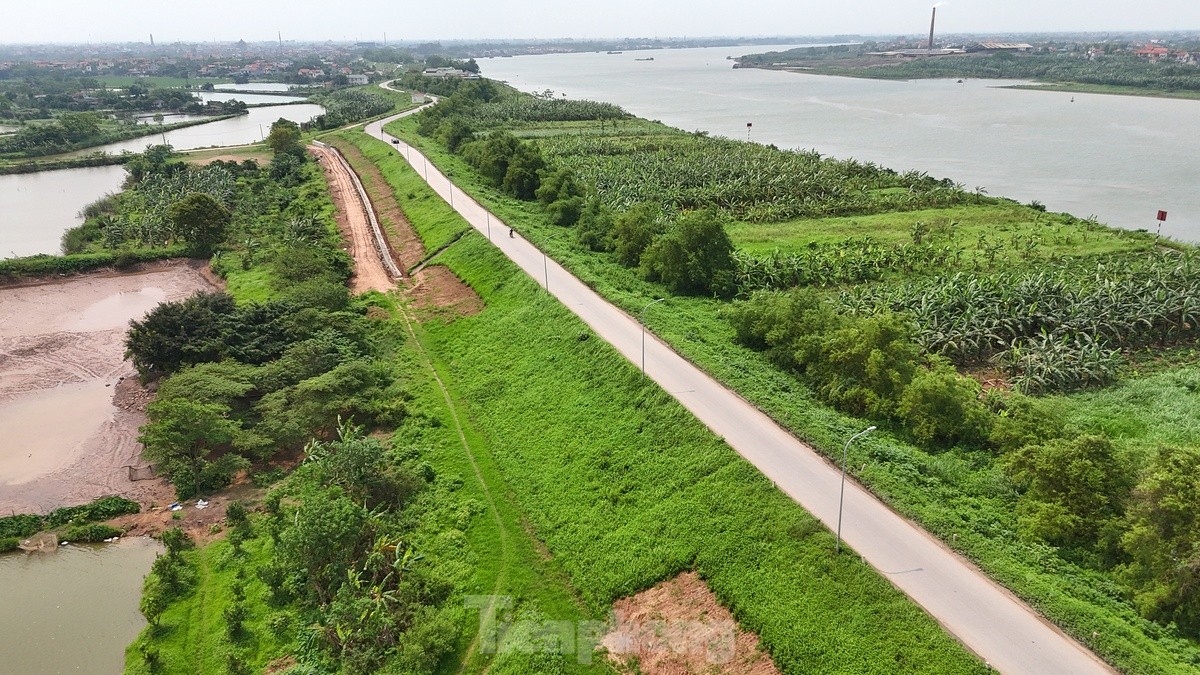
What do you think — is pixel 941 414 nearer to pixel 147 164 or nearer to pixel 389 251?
pixel 389 251

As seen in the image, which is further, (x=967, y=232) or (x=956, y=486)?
(x=967, y=232)

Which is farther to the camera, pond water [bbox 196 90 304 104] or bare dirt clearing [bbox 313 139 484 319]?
pond water [bbox 196 90 304 104]

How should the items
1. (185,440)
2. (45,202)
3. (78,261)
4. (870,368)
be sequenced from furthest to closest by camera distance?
(45,202) → (78,261) → (185,440) → (870,368)

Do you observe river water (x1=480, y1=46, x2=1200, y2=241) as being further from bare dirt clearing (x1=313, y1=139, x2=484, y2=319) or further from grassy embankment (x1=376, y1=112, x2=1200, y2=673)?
bare dirt clearing (x1=313, y1=139, x2=484, y2=319)

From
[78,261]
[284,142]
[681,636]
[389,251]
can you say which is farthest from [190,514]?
[284,142]

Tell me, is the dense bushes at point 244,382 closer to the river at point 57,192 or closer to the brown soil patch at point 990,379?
the brown soil patch at point 990,379

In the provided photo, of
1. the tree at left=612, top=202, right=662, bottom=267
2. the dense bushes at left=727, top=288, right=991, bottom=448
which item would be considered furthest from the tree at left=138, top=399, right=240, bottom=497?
the tree at left=612, top=202, right=662, bottom=267
